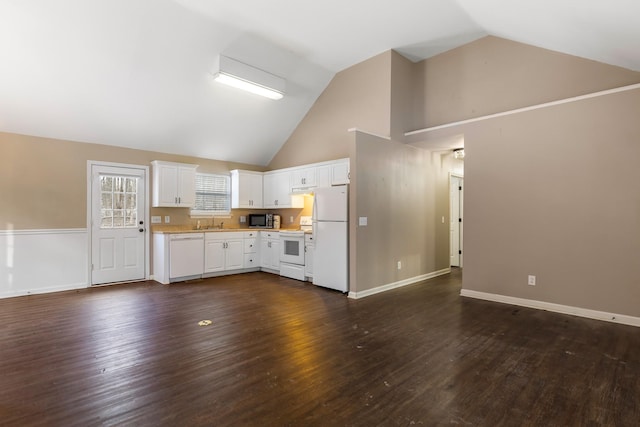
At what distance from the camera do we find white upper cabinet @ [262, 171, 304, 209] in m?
6.83

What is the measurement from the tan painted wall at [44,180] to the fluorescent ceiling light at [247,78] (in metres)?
2.49

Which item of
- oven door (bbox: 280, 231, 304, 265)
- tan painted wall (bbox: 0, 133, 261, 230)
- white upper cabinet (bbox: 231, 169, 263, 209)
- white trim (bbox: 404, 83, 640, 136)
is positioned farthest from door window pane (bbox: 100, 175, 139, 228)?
white trim (bbox: 404, 83, 640, 136)

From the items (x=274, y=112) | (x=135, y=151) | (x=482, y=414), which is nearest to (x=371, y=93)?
(x=274, y=112)

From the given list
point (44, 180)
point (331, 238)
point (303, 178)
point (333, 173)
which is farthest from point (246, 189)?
point (44, 180)

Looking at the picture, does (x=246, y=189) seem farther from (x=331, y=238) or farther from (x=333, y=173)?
(x=331, y=238)

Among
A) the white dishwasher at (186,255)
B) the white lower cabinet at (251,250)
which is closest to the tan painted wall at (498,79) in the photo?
the white lower cabinet at (251,250)

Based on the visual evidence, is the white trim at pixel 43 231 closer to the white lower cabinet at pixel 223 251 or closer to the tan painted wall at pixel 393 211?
the white lower cabinet at pixel 223 251

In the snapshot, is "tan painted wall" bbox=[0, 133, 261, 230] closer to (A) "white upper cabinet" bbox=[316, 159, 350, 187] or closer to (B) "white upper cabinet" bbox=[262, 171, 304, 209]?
(B) "white upper cabinet" bbox=[262, 171, 304, 209]

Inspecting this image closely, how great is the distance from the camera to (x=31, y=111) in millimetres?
4602

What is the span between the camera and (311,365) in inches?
103

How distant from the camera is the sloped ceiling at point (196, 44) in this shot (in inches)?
138

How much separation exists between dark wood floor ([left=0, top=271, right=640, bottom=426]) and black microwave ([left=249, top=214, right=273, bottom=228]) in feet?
9.86

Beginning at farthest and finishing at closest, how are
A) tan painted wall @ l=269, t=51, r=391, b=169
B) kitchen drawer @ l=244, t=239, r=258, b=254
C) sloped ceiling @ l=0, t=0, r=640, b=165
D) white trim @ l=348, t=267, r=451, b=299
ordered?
1. kitchen drawer @ l=244, t=239, r=258, b=254
2. tan painted wall @ l=269, t=51, r=391, b=169
3. white trim @ l=348, t=267, r=451, b=299
4. sloped ceiling @ l=0, t=0, r=640, b=165

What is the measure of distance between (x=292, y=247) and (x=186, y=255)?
1.91 metres
